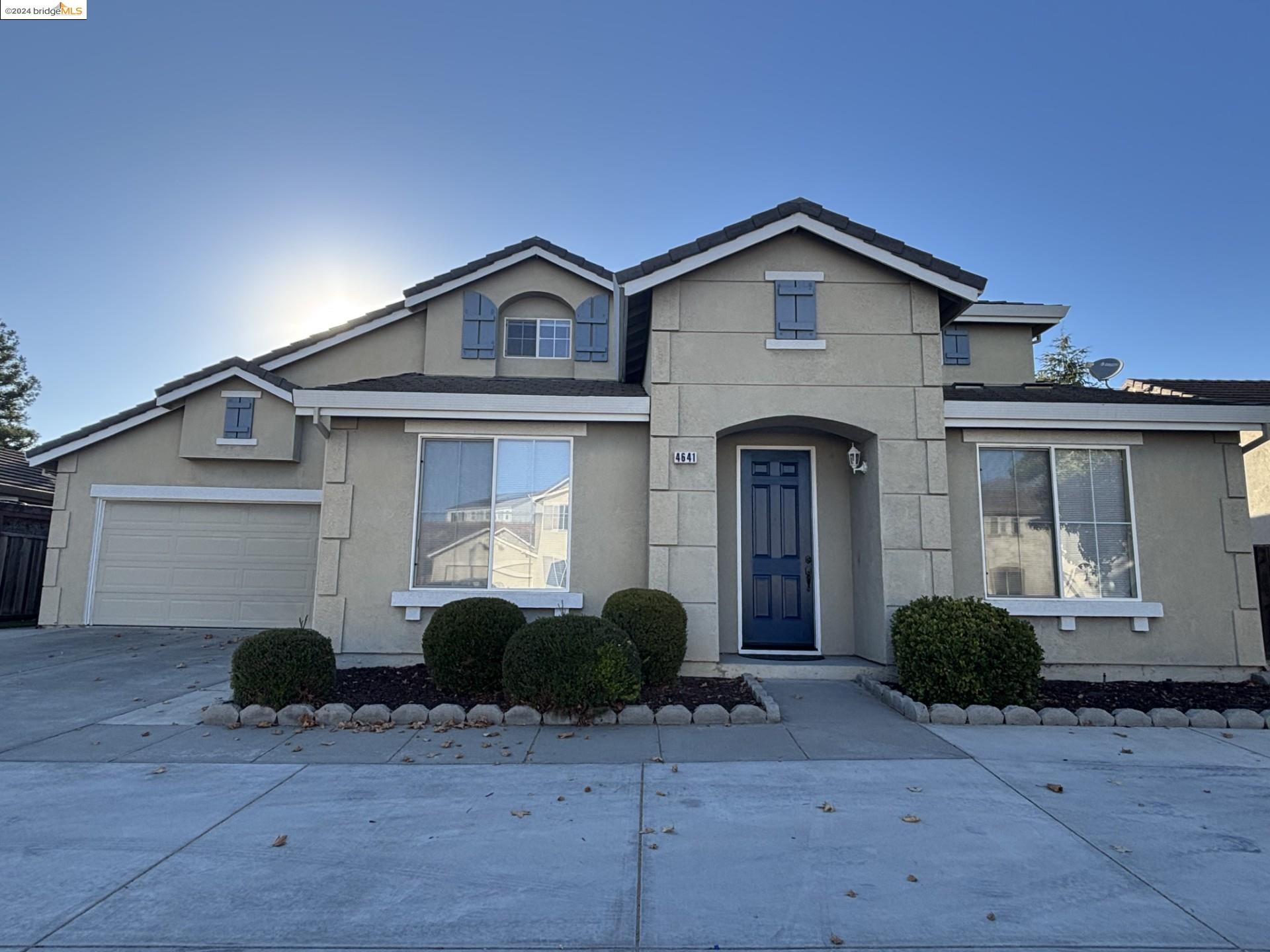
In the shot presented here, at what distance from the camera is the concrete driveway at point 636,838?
9.61 ft

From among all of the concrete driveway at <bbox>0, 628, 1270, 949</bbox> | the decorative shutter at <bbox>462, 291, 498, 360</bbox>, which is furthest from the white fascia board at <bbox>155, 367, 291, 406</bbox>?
the concrete driveway at <bbox>0, 628, 1270, 949</bbox>

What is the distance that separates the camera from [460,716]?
20.1 ft

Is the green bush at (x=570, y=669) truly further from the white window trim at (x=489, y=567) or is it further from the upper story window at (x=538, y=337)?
the upper story window at (x=538, y=337)

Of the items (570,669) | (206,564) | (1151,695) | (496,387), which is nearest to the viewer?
(570,669)

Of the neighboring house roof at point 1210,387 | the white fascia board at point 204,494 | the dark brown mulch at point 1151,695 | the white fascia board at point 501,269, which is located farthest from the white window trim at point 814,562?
the neighboring house roof at point 1210,387

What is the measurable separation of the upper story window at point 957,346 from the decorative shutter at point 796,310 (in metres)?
7.02

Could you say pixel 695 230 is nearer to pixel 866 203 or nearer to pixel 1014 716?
pixel 866 203

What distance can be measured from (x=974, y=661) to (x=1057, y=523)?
2.72 meters

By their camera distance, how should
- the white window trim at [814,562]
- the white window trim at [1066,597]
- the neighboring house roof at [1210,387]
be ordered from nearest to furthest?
1. the white window trim at [1066,597]
2. the white window trim at [814,562]
3. the neighboring house roof at [1210,387]

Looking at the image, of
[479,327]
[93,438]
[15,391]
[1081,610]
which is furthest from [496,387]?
[15,391]

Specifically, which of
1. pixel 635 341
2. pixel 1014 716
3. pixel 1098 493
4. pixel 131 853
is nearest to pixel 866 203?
pixel 635 341

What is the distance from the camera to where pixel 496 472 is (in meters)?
8.30

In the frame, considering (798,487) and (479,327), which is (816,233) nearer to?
(798,487)

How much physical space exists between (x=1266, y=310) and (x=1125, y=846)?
20381mm
